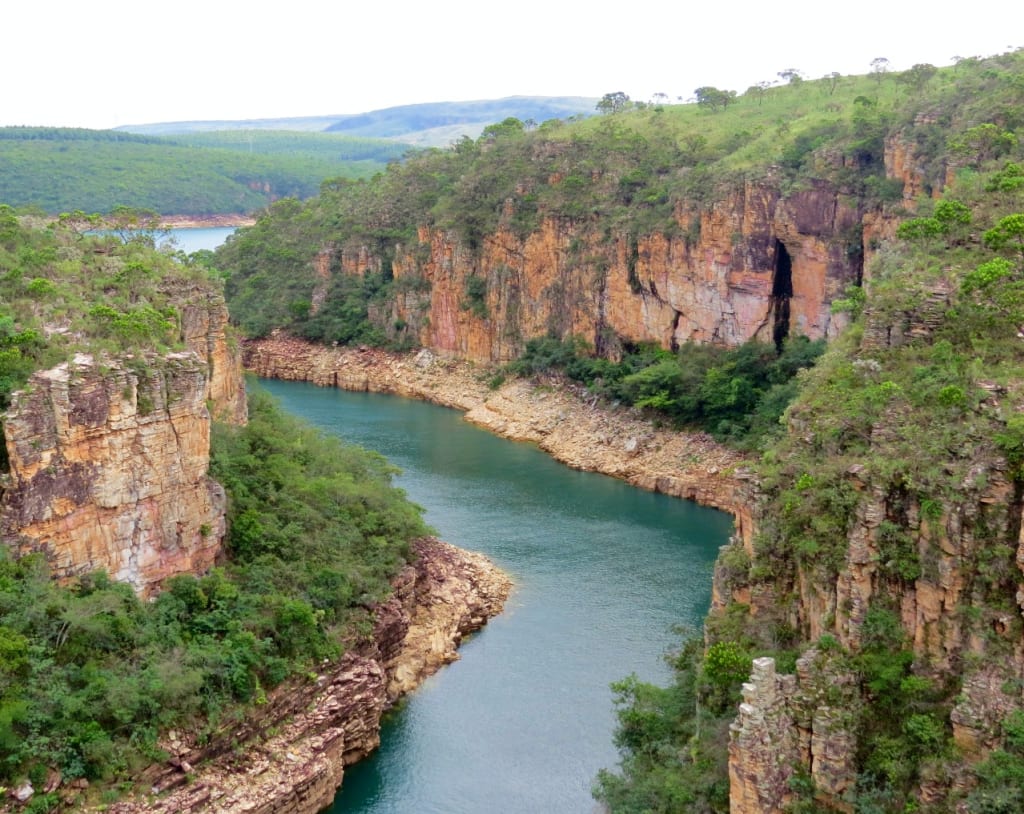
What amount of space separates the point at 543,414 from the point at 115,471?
28.6 meters

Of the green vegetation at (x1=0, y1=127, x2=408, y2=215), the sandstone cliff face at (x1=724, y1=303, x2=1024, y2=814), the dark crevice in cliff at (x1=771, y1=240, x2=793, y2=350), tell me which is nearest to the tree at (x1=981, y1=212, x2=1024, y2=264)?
the sandstone cliff face at (x1=724, y1=303, x2=1024, y2=814)

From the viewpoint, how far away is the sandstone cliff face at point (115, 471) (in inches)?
813

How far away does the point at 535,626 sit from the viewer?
29.5 m

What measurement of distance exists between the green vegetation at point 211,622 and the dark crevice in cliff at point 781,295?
69.0 ft

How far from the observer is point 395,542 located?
28609 mm

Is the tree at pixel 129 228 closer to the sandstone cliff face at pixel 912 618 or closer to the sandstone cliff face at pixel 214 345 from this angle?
the sandstone cliff face at pixel 214 345

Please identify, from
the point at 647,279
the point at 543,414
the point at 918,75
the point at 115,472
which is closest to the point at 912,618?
the point at 115,472

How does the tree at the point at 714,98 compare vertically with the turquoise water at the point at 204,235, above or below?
above

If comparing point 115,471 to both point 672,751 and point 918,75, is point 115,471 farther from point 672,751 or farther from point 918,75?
point 918,75

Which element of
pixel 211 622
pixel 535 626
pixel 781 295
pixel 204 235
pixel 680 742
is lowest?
pixel 535 626

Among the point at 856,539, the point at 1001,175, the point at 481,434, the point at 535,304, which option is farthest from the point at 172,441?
the point at 535,304

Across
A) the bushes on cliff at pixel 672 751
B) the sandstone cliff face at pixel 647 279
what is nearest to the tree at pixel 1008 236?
the bushes on cliff at pixel 672 751

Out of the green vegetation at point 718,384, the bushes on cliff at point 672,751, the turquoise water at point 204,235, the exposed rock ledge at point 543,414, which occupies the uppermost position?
the turquoise water at point 204,235

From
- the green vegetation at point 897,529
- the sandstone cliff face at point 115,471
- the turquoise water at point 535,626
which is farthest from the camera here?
the turquoise water at point 535,626
